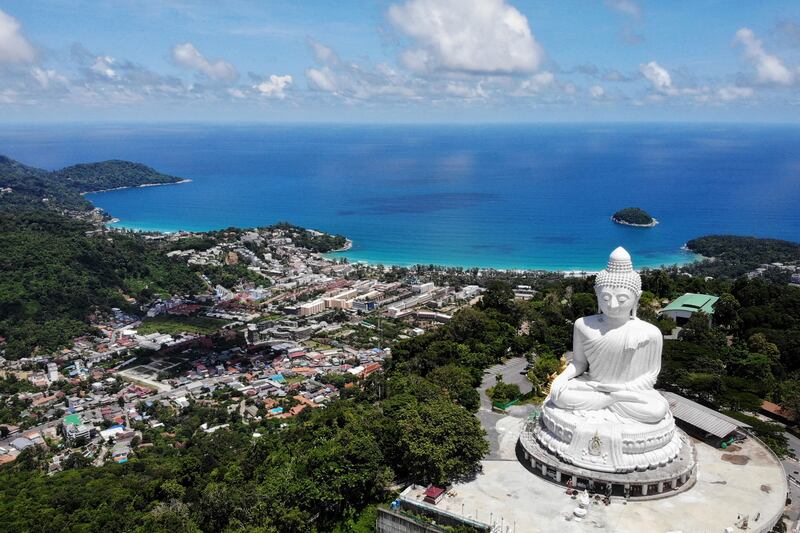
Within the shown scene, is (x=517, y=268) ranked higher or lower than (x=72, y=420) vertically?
higher

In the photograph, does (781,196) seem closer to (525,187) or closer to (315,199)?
(525,187)

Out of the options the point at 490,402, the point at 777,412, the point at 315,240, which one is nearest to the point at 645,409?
the point at 490,402

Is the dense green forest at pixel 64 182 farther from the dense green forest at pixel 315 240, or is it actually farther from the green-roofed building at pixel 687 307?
the green-roofed building at pixel 687 307

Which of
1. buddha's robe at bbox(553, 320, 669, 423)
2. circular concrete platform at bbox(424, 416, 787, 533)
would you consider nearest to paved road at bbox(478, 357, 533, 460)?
circular concrete platform at bbox(424, 416, 787, 533)

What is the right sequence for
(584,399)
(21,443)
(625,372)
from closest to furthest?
1. (584,399)
2. (625,372)
3. (21,443)

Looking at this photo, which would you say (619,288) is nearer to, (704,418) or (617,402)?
(617,402)

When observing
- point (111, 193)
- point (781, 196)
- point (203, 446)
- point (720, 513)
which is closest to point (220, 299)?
point (203, 446)

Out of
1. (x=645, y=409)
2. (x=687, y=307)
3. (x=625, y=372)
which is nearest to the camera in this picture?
(x=645, y=409)
